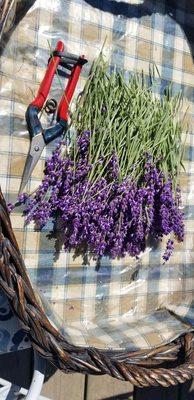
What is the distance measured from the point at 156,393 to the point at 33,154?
25.1 inches

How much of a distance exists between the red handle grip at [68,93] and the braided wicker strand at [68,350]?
Result: 268 mm

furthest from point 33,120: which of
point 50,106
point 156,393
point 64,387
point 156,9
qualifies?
point 156,393

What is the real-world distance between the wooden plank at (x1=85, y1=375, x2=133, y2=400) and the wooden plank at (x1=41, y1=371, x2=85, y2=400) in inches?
0.8

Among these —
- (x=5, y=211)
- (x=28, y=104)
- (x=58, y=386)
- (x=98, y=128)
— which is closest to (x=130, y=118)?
(x=98, y=128)

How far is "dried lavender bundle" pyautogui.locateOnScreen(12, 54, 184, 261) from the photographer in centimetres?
87

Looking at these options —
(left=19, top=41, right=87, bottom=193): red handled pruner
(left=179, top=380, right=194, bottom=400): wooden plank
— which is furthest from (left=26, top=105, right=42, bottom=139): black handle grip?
(left=179, top=380, right=194, bottom=400): wooden plank

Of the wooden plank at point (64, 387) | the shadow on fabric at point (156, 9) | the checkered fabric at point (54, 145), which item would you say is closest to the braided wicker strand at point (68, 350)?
the checkered fabric at point (54, 145)

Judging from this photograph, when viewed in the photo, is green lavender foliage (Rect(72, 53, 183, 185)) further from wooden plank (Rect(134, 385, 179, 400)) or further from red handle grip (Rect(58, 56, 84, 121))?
wooden plank (Rect(134, 385, 179, 400))

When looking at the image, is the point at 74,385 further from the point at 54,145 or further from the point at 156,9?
the point at 156,9

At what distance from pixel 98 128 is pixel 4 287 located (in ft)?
1.12

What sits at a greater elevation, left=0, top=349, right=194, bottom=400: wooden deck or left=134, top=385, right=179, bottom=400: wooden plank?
left=0, top=349, right=194, bottom=400: wooden deck

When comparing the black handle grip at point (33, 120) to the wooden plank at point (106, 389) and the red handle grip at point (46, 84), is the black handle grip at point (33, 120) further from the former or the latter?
the wooden plank at point (106, 389)

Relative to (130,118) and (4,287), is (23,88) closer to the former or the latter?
(130,118)

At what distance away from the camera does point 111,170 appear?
0.88 meters
